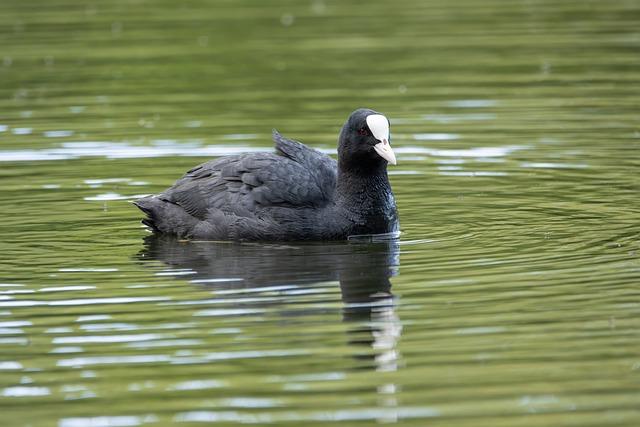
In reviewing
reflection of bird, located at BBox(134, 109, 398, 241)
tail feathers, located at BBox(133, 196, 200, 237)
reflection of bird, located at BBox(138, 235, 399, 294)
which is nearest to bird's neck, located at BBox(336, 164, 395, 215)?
reflection of bird, located at BBox(134, 109, 398, 241)

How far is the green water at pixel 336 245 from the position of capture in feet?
23.4

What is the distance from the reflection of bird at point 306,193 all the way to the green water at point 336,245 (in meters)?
0.20

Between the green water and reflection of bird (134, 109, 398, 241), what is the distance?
0.20 metres

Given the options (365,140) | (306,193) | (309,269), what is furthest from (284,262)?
(365,140)

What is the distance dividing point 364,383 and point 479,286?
2121 mm

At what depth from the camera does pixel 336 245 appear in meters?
10.8

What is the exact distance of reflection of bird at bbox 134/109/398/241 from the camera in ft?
35.7

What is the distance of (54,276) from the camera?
9.84 metres

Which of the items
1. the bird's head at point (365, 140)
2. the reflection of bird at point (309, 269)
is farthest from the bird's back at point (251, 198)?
the bird's head at point (365, 140)

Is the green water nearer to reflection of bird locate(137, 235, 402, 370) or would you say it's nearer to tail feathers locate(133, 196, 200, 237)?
reflection of bird locate(137, 235, 402, 370)

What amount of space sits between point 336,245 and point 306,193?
469mm

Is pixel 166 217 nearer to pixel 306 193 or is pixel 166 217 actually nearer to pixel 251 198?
pixel 251 198

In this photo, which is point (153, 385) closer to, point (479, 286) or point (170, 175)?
point (479, 286)

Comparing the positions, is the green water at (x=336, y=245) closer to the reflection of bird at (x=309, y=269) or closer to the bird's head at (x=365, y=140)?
the reflection of bird at (x=309, y=269)
